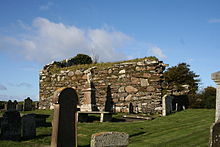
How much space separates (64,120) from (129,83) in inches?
377

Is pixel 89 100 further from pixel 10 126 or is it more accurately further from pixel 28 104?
pixel 28 104

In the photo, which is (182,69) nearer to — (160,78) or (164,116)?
(160,78)

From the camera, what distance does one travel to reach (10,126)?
964 cm

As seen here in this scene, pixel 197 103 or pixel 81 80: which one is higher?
pixel 81 80

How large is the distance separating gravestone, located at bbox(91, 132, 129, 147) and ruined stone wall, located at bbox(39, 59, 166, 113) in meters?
10.9

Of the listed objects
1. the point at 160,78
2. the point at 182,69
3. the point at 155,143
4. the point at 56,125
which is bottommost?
the point at 155,143

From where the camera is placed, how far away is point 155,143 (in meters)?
8.31

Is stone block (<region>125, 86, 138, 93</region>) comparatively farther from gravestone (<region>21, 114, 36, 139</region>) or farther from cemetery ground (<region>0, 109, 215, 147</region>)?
gravestone (<region>21, 114, 36, 139</region>)

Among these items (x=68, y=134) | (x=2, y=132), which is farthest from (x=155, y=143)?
(x=2, y=132)

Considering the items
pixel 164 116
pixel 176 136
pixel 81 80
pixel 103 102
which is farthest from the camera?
pixel 81 80

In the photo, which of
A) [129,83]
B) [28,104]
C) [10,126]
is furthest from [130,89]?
[28,104]

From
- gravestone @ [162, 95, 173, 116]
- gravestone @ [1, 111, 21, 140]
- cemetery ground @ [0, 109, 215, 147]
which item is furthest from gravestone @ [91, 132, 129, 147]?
gravestone @ [162, 95, 173, 116]

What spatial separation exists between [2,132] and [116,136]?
19.8 ft

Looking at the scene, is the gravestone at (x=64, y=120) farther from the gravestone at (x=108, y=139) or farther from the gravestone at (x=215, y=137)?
the gravestone at (x=215, y=137)
